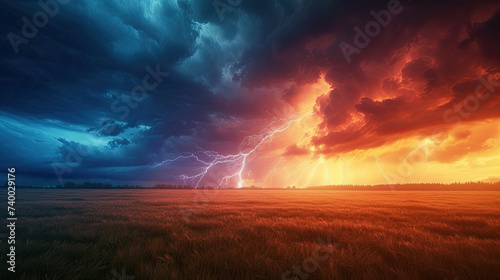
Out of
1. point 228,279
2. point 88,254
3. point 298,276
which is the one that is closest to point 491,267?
point 298,276

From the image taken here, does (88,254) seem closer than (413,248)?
Yes

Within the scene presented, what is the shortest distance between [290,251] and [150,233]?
3.43 m

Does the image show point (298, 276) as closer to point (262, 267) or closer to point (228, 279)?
point (262, 267)

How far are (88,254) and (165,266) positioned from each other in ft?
4.93

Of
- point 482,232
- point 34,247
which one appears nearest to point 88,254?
point 34,247

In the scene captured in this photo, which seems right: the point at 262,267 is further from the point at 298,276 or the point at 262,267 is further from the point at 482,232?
the point at 482,232

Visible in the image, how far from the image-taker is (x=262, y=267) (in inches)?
96.9

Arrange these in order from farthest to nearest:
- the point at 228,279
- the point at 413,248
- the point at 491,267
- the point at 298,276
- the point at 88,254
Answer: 1. the point at 413,248
2. the point at 88,254
3. the point at 491,267
4. the point at 298,276
5. the point at 228,279

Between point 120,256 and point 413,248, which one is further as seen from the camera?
point 413,248

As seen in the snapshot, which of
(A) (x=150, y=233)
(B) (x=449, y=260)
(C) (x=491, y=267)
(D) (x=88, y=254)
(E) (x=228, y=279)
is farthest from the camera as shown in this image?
(A) (x=150, y=233)

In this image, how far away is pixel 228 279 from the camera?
7.29 ft

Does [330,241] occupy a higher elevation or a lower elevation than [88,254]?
lower

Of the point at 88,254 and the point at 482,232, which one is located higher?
the point at 88,254

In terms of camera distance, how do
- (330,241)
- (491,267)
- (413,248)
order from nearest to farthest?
1. (491,267)
2. (413,248)
3. (330,241)
